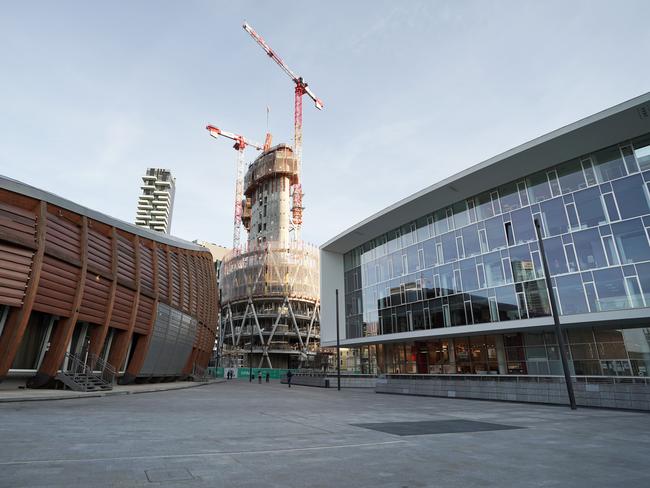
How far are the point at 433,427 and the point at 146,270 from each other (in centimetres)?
2374

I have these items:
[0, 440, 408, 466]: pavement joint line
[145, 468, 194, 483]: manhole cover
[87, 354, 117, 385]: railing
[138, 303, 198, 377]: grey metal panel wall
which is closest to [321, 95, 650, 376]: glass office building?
[138, 303, 198, 377]: grey metal panel wall

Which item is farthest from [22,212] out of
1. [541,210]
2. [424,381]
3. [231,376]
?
[231,376]

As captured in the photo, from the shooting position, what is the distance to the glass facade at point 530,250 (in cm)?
2258

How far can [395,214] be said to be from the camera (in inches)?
1430

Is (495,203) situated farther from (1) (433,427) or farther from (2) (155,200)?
(2) (155,200)

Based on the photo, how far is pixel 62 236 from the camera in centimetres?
2072

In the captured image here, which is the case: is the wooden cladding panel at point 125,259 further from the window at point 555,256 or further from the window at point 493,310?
the window at point 555,256

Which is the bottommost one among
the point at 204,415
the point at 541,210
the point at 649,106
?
the point at 204,415

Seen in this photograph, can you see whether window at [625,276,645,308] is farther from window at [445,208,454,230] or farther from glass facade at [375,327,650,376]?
window at [445,208,454,230]

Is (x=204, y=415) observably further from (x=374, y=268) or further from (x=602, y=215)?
(x=374, y=268)

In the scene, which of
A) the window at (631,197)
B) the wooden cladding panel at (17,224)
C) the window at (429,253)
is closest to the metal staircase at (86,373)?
the wooden cladding panel at (17,224)

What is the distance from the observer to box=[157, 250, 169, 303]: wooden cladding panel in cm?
3036

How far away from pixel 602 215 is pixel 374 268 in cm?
2117

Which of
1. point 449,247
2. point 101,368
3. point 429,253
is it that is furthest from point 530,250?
point 101,368
